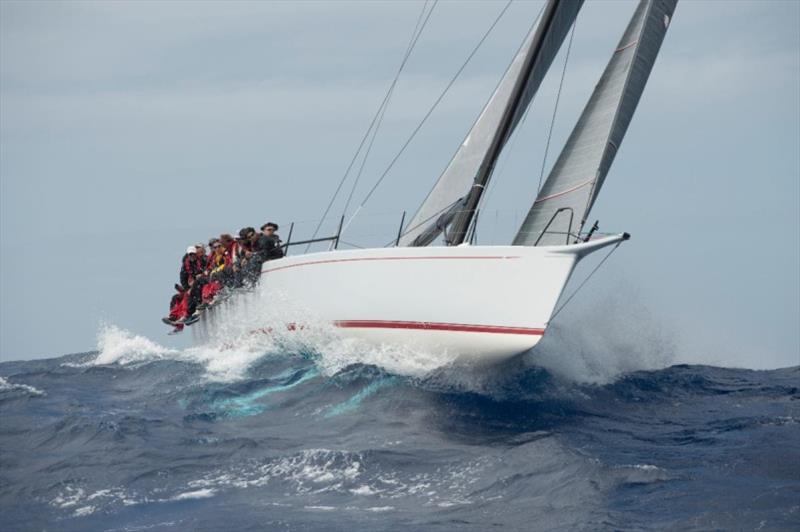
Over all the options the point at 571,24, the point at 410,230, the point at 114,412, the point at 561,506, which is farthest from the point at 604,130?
the point at 114,412

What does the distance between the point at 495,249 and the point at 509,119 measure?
233 centimetres

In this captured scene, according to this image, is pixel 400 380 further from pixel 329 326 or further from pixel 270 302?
pixel 270 302

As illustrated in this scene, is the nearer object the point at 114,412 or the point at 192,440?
the point at 192,440

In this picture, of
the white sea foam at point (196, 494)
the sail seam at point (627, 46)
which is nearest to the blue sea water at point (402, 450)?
the white sea foam at point (196, 494)

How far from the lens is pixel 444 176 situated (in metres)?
14.6

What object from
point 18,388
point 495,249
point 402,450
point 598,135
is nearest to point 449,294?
point 495,249

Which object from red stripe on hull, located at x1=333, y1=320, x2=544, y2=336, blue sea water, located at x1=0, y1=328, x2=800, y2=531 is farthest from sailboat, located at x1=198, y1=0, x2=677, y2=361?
blue sea water, located at x1=0, y1=328, x2=800, y2=531

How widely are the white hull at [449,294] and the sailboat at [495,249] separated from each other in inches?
0.5

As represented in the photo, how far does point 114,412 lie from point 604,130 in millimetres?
6928

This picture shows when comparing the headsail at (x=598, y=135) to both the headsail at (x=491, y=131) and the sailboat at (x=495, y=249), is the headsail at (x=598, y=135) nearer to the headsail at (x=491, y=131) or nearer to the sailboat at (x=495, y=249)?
the sailboat at (x=495, y=249)

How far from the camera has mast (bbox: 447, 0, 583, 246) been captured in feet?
43.2

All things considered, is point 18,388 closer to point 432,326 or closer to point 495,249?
point 432,326

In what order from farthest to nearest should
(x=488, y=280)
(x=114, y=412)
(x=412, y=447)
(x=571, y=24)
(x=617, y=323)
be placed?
(x=617, y=323) < (x=571, y=24) < (x=114, y=412) < (x=488, y=280) < (x=412, y=447)

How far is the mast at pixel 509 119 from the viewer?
43.2ft
